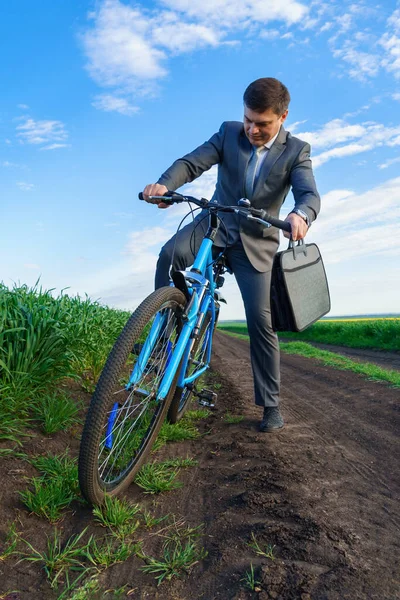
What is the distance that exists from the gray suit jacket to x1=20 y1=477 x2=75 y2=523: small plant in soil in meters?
2.15

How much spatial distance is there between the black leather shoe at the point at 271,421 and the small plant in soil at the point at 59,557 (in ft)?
6.73

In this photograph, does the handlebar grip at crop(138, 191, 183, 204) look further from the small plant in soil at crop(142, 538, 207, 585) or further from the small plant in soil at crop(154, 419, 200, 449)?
the small plant in soil at crop(142, 538, 207, 585)

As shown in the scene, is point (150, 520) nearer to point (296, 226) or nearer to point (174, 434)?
point (174, 434)

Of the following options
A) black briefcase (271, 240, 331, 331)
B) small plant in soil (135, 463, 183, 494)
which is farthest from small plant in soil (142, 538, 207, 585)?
black briefcase (271, 240, 331, 331)

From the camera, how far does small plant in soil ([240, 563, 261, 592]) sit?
1.88 metres

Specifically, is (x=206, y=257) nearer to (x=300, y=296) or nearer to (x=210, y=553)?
(x=300, y=296)

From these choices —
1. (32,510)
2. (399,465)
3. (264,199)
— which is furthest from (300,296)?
(32,510)

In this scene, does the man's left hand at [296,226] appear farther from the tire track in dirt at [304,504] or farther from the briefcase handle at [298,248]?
the tire track in dirt at [304,504]

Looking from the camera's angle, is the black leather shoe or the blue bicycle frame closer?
the blue bicycle frame

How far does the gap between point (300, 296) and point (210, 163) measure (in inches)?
53.8

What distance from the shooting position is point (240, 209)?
3.19m

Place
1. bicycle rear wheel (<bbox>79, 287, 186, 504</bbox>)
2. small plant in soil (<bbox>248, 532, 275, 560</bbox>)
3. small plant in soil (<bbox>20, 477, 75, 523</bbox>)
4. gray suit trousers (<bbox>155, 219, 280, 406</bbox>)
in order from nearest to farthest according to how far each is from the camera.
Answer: small plant in soil (<bbox>248, 532, 275, 560</bbox>)
bicycle rear wheel (<bbox>79, 287, 186, 504</bbox>)
small plant in soil (<bbox>20, 477, 75, 523</bbox>)
gray suit trousers (<bbox>155, 219, 280, 406</bbox>)

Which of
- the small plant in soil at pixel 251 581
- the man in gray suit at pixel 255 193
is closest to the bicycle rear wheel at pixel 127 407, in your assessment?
the man in gray suit at pixel 255 193

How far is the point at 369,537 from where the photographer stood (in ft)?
7.44
